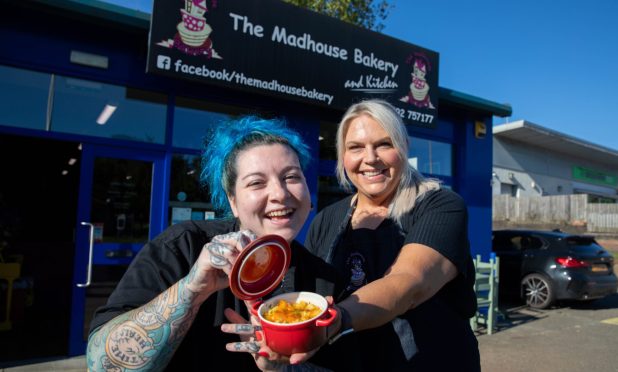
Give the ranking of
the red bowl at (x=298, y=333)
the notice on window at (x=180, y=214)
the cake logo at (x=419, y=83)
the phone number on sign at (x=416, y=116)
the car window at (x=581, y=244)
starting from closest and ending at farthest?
the red bowl at (x=298, y=333), the notice on window at (x=180, y=214), the phone number on sign at (x=416, y=116), the cake logo at (x=419, y=83), the car window at (x=581, y=244)

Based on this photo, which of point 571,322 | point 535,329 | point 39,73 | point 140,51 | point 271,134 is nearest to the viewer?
point 271,134

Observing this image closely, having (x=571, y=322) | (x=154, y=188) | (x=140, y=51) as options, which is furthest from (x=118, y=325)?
(x=571, y=322)

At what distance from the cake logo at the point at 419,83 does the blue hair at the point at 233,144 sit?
17.6 ft

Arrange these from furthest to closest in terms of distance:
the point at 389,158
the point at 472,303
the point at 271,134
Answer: the point at 389,158
the point at 472,303
the point at 271,134

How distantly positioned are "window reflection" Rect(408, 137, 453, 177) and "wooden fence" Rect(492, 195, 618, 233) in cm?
1853

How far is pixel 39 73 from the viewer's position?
4.75m

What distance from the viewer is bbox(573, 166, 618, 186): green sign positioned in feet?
104

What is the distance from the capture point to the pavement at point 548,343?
5234 mm

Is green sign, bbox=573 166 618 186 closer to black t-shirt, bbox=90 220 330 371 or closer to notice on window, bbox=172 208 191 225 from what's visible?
notice on window, bbox=172 208 191 225

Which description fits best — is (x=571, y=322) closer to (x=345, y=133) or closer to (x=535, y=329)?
(x=535, y=329)

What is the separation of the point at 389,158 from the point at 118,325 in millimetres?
1363

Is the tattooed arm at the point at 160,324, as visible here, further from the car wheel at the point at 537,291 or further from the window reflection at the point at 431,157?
the car wheel at the point at 537,291

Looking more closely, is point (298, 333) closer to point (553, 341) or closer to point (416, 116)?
point (416, 116)

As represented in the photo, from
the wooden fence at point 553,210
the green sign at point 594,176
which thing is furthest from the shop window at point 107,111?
the green sign at point 594,176
